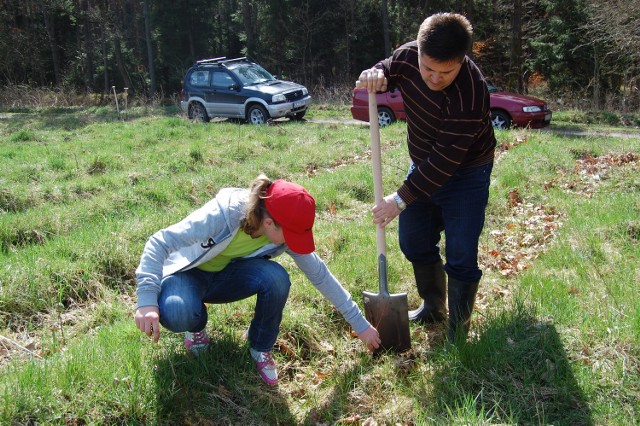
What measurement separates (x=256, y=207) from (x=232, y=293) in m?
0.66

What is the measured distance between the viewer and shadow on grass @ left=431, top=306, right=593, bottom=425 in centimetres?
266

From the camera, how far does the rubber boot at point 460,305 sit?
332 cm

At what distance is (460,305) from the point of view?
337 cm

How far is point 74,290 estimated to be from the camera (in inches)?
166

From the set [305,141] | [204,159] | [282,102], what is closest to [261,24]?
[282,102]

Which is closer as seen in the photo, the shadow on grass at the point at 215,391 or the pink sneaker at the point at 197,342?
the shadow on grass at the point at 215,391

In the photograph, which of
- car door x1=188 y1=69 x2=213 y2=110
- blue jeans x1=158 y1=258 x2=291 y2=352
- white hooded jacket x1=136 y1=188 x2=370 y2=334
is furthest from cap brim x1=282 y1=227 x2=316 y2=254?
car door x1=188 y1=69 x2=213 y2=110

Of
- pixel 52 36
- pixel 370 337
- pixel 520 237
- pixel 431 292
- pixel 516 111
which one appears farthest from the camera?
pixel 52 36

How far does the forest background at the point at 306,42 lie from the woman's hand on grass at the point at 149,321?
57.1 ft

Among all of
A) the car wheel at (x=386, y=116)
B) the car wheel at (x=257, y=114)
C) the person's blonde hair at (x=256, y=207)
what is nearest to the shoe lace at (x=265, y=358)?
the person's blonde hair at (x=256, y=207)

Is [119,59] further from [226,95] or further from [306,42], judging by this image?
[226,95]

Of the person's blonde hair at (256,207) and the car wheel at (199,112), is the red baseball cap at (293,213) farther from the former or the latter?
the car wheel at (199,112)

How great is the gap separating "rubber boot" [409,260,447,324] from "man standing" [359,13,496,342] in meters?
0.01

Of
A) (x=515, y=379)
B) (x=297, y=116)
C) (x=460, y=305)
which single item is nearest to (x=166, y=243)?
(x=460, y=305)
